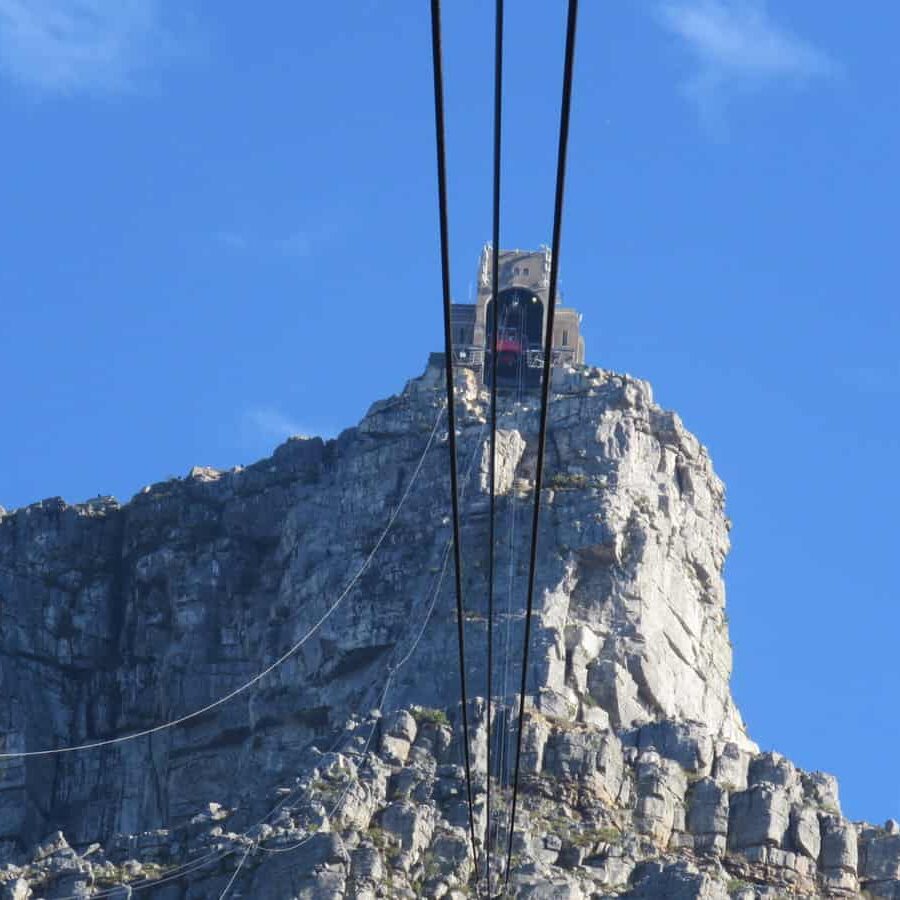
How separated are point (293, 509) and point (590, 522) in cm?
1757

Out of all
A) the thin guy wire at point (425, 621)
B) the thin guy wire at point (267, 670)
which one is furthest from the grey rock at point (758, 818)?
the thin guy wire at point (267, 670)

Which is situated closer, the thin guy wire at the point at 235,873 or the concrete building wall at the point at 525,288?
the thin guy wire at the point at 235,873

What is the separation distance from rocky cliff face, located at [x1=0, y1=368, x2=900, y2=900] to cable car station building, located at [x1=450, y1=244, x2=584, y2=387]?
5.69 metres

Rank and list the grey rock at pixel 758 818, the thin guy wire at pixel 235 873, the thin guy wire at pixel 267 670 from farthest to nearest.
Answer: the thin guy wire at pixel 267 670
the grey rock at pixel 758 818
the thin guy wire at pixel 235 873

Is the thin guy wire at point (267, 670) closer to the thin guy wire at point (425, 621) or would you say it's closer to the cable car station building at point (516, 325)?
the thin guy wire at point (425, 621)

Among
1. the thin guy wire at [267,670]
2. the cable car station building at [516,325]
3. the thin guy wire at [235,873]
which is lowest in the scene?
the thin guy wire at [235,873]

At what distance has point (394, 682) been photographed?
10744 cm

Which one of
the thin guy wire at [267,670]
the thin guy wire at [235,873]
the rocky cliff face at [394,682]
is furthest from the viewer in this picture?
the thin guy wire at [267,670]

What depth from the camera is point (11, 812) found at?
119 meters

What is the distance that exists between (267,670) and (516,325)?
79.2 feet

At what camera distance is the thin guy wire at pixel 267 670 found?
117 metres

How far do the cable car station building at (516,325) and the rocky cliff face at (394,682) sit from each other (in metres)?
5.69

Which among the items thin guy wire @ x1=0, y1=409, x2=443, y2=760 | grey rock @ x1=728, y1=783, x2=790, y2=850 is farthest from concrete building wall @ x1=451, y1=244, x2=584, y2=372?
grey rock @ x1=728, y1=783, x2=790, y2=850

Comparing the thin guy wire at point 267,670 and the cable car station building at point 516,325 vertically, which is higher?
the cable car station building at point 516,325
